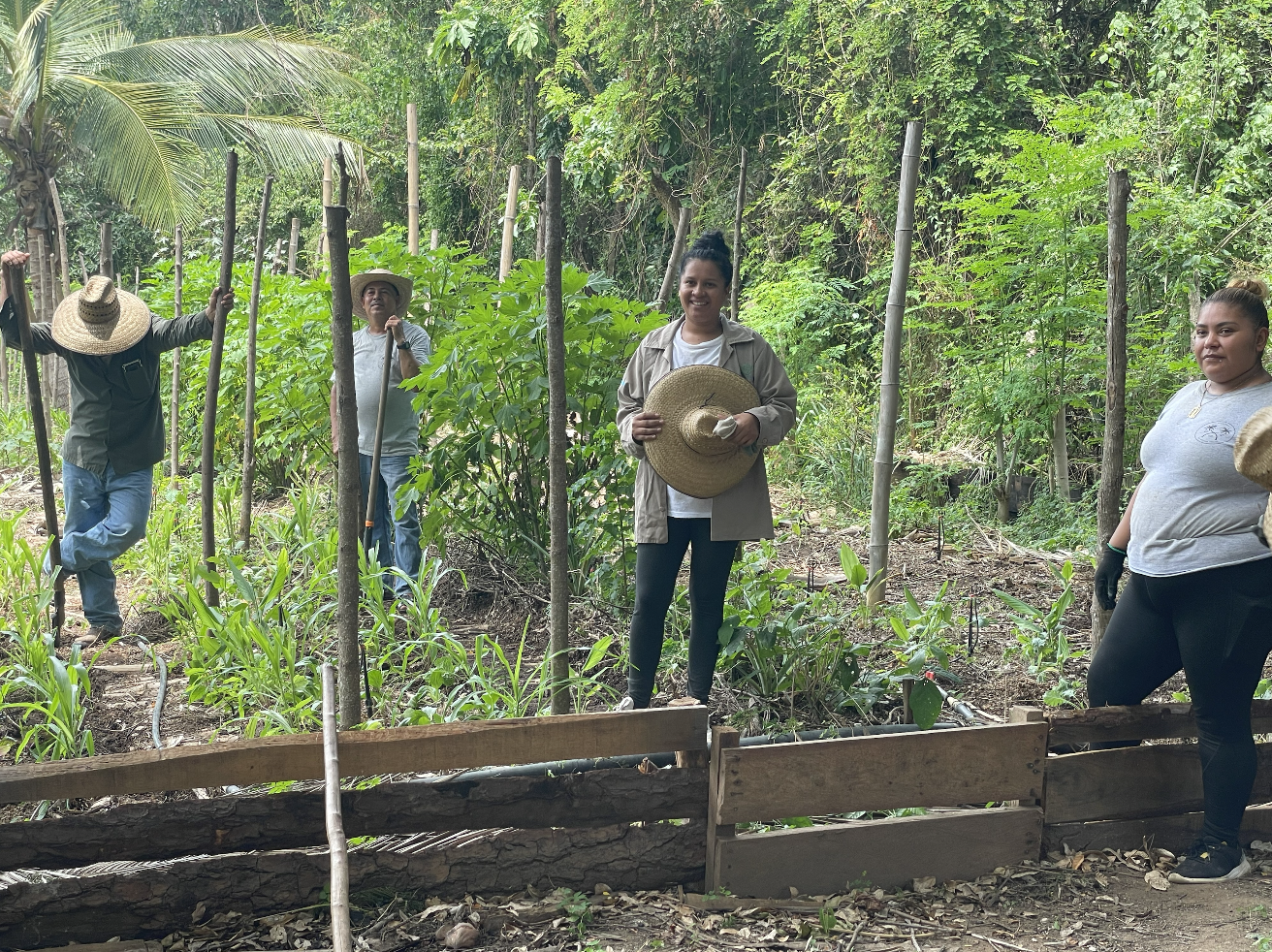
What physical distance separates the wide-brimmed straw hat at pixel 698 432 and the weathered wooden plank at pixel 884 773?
0.93 m

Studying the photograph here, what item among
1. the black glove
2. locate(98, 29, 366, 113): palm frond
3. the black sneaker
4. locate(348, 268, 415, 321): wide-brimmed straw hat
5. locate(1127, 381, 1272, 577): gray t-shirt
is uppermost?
locate(98, 29, 366, 113): palm frond

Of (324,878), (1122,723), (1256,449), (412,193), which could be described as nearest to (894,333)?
(1122,723)

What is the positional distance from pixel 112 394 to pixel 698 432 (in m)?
3.01

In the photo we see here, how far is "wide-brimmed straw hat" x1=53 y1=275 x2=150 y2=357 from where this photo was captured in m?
4.71

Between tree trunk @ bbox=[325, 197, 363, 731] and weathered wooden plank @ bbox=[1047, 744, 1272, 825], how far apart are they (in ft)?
6.61

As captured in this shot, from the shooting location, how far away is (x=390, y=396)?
16.5ft

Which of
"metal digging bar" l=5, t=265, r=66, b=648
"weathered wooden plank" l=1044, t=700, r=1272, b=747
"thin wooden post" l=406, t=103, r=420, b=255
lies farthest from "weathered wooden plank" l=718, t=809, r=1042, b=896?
"thin wooden post" l=406, t=103, r=420, b=255

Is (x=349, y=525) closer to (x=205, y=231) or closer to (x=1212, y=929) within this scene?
(x=1212, y=929)

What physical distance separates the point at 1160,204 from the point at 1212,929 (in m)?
6.11

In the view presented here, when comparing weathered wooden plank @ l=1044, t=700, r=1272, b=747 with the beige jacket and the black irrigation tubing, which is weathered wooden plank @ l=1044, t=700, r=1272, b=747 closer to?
the black irrigation tubing

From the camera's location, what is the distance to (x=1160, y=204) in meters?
7.48

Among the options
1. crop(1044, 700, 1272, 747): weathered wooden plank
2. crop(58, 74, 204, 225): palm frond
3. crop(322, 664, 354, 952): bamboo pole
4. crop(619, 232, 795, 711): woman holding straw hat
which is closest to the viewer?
crop(322, 664, 354, 952): bamboo pole

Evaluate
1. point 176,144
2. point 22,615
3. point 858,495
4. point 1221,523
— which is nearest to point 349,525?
point 22,615

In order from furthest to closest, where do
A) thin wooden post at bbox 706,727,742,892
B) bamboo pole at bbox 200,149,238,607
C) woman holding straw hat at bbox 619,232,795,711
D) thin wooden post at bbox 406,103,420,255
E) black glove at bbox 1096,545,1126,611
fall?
thin wooden post at bbox 406,103,420,255, bamboo pole at bbox 200,149,238,607, woman holding straw hat at bbox 619,232,795,711, black glove at bbox 1096,545,1126,611, thin wooden post at bbox 706,727,742,892
